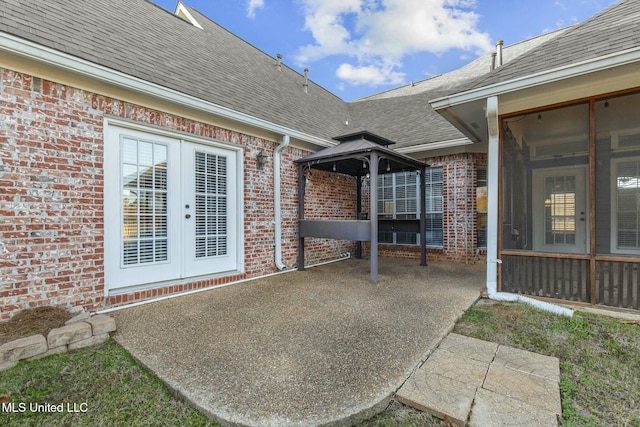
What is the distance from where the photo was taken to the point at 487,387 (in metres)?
2.08

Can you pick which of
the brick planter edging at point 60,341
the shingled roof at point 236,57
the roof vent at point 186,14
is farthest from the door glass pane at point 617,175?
the roof vent at point 186,14

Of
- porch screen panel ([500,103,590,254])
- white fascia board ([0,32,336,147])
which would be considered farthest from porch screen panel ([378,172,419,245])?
white fascia board ([0,32,336,147])

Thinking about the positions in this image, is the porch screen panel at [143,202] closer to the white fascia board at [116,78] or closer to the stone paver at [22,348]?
the white fascia board at [116,78]

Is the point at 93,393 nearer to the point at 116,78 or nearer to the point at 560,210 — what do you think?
the point at 116,78

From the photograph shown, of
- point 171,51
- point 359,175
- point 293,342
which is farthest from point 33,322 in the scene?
point 359,175

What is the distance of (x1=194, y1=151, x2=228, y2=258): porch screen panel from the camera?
4641mm

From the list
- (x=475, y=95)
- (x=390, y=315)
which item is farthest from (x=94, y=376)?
(x=475, y=95)

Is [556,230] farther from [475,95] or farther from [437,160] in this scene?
[437,160]

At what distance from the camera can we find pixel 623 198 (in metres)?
3.47

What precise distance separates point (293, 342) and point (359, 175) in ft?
18.2

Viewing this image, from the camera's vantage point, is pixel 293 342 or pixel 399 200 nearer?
pixel 293 342

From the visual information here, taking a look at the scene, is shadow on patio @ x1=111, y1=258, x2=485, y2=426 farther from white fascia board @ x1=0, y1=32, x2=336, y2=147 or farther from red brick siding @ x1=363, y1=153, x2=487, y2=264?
white fascia board @ x1=0, y1=32, x2=336, y2=147

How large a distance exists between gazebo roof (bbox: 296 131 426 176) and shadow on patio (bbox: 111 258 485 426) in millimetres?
2231

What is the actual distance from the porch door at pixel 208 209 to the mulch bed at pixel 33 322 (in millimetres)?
1542
